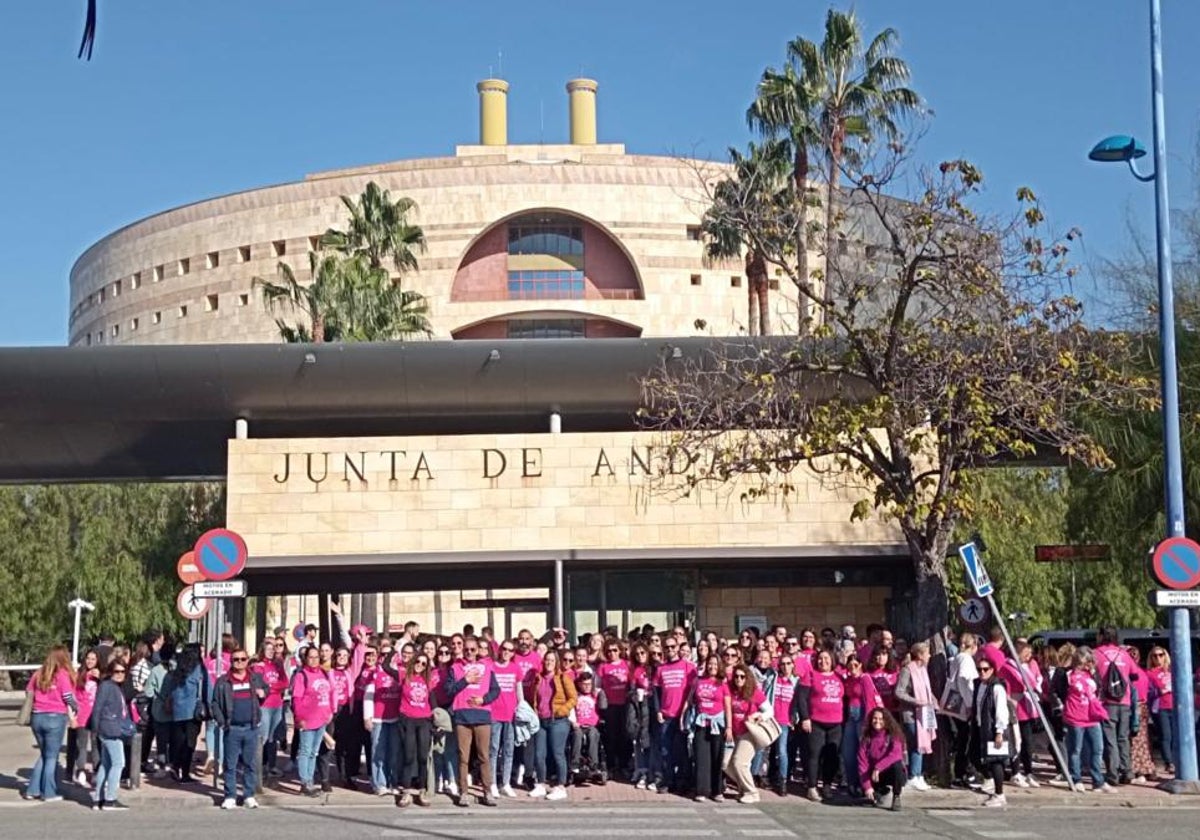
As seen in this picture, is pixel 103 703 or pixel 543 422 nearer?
pixel 103 703

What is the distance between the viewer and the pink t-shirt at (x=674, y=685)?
16.6 m

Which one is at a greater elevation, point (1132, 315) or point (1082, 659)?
point (1132, 315)

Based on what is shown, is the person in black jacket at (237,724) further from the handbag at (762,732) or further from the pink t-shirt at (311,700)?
the handbag at (762,732)

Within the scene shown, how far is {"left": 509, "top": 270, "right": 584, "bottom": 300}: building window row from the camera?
3044 inches

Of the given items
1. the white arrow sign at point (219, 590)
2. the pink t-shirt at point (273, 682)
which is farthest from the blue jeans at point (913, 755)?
the white arrow sign at point (219, 590)

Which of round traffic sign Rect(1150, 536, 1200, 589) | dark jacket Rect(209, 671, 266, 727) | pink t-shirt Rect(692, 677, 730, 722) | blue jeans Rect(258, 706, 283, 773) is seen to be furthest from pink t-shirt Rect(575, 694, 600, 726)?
round traffic sign Rect(1150, 536, 1200, 589)

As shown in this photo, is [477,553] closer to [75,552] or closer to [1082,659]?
[1082,659]

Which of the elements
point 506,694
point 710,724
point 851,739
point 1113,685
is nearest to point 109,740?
point 506,694

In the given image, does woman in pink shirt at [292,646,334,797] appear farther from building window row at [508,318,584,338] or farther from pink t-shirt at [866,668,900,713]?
building window row at [508,318,584,338]

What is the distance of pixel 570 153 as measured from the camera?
87.7 m

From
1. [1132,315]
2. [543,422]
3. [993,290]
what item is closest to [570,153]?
[543,422]

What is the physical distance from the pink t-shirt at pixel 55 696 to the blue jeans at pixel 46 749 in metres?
0.05

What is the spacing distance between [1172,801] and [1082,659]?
178cm

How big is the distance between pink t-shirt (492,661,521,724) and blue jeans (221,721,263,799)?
2.45 metres
